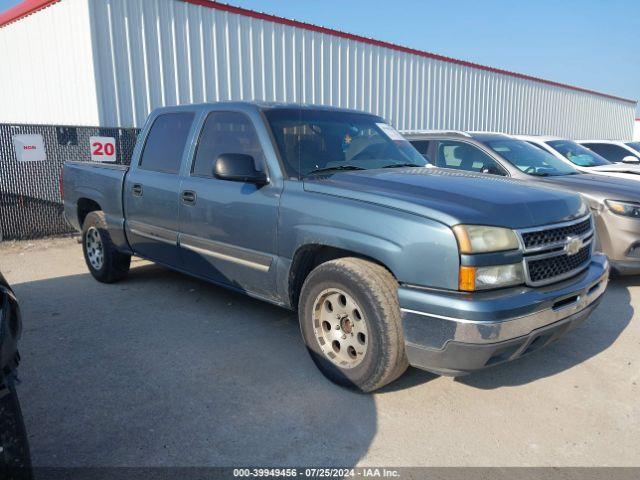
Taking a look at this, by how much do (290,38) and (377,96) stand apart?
337 centimetres

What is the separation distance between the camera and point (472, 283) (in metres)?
2.73

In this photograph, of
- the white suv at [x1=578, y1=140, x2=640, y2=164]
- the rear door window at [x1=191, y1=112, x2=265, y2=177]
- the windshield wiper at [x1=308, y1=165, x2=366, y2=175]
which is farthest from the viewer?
the white suv at [x1=578, y1=140, x2=640, y2=164]

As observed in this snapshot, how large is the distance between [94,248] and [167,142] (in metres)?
1.84

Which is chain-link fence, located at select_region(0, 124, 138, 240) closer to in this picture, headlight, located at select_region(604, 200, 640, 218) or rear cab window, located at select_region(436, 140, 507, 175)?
rear cab window, located at select_region(436, 140, 507, 175)

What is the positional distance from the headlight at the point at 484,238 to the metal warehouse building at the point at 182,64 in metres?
6.93

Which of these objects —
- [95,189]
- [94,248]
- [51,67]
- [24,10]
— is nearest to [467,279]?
[95,189]

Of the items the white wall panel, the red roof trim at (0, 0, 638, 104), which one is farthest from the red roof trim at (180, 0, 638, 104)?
the white wall panel

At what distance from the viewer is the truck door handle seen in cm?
433

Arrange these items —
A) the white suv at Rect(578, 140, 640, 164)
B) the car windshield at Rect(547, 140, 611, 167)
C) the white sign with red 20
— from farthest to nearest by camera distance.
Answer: the white suv at Rect(578, 140, 640, 164) < the white sign with red 20 < the car windshield at Rect(547, 140, 611, 167)

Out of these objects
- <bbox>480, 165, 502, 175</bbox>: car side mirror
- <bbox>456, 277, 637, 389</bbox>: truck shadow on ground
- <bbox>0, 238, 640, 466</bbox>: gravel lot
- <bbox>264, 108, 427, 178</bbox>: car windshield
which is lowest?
<bbox>456, 277, 637, 389</bbox>: truck shadow on ground

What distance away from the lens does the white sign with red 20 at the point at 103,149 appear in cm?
887

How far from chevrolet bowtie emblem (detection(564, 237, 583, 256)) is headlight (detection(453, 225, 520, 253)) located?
502 millimetres

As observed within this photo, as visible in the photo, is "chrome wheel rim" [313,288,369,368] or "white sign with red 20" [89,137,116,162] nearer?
"chrome wheel rim" [313,288,369,368]

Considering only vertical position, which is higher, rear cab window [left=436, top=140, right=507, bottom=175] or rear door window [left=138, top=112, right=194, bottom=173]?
rear door window [left=138, top=112, right=194, bottom=173]
